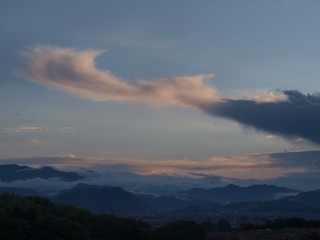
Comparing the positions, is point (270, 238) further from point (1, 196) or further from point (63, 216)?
point (1, 196)

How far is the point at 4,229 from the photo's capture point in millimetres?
53969

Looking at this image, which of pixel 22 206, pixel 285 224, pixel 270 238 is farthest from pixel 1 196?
pixel 285 224

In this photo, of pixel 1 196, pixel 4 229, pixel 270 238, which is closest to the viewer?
pixel 4 229

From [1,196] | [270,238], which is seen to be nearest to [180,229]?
[270,238]

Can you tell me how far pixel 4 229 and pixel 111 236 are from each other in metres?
12.9

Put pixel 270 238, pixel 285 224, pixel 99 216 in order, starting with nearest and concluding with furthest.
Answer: pixel 270 238
pixel 99 216
pixel 285 224

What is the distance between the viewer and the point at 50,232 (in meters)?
54.0

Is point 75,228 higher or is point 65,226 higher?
point 65,226

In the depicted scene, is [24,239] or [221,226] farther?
[221,226]

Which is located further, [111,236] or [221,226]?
[221,226]

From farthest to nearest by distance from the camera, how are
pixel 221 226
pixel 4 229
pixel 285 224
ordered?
pixel 221 226, pixel 285 224, pixel 4 229

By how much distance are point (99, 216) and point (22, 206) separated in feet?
31.3

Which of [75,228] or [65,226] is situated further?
[75,228]

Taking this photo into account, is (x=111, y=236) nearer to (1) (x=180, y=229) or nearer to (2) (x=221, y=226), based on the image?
(1) (x=180, y=229)
